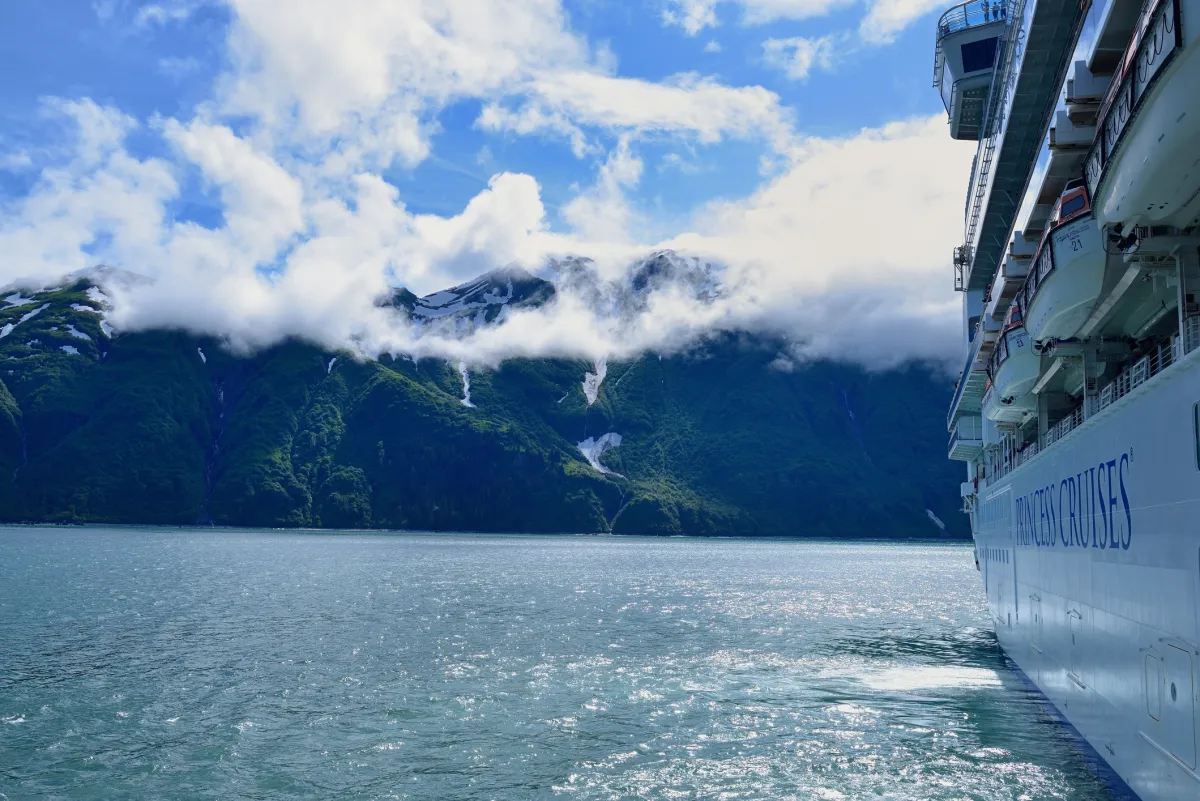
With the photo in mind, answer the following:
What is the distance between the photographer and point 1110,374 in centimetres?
3073

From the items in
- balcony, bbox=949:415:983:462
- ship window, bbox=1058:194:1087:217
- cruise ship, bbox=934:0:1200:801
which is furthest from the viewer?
balcony, bbox=949:415:983:462

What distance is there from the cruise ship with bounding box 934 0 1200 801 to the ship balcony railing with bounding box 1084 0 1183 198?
2.0 inches

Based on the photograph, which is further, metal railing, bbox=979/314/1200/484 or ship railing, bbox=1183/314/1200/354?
metal railing, bbox=979/314/1200/484

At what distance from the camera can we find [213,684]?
39.7 meters

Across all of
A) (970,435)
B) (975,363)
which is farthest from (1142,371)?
(970,435)

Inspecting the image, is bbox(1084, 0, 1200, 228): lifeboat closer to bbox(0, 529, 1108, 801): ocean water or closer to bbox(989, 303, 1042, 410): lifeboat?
bbox(989, 303, 1042, 410): lifeboat

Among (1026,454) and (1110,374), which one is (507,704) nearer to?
(1026,454)

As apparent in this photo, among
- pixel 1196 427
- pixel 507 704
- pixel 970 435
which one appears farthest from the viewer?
pixel 970 435

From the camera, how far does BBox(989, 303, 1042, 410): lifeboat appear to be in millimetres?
32750

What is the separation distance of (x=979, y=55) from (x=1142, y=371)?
1826 inches

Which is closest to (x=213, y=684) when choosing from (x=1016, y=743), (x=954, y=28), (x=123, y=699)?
(x=123, y=699)

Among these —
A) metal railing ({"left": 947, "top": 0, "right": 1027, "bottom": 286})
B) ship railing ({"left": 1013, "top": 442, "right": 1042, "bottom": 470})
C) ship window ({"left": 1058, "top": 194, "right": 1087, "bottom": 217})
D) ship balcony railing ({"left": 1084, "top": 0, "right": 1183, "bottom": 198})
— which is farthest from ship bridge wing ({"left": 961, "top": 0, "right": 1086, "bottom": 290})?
ship railing ({"left": 1013, "top": 442, "right": 1042, "bottom": 470})

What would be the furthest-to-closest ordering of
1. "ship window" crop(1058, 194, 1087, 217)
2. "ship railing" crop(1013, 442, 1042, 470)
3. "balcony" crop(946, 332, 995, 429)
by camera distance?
"balcony" crop(946, 332, 995, 429), "ship railing" crop(1013, 442, 1042, 470), "ship window" crop(1058, 194, 1087, 217)

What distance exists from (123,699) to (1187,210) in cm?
3684
